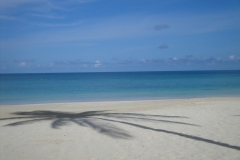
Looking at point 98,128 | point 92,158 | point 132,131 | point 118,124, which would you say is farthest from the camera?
point 118,124

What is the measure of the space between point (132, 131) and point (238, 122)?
503cm

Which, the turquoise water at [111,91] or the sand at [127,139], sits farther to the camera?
the turquoise water at [111,91]

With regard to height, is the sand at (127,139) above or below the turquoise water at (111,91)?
below

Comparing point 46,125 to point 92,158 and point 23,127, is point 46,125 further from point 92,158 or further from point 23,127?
point 92,158

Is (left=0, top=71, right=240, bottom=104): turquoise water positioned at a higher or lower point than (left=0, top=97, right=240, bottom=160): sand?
higher

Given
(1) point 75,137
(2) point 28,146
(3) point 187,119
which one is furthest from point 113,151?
(3) point 187,119

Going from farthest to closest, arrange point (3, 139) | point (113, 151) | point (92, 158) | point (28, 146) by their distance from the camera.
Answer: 1. point (3, 139)
2. point (28, 146)
3. point (113, 151)
4. point (92, 158)

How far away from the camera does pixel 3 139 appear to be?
9086mm

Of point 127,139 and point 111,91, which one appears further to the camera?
point 111,91

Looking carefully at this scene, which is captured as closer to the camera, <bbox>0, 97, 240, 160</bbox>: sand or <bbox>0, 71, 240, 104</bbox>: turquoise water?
<bbox>0, 97, 240, 160</bbox>: sand

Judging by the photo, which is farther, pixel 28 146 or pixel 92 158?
pixel 28 146

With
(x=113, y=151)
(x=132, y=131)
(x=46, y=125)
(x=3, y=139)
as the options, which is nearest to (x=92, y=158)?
(x=113, y=151)

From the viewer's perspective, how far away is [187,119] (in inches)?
481

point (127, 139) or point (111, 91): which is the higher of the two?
point (111, 91)
